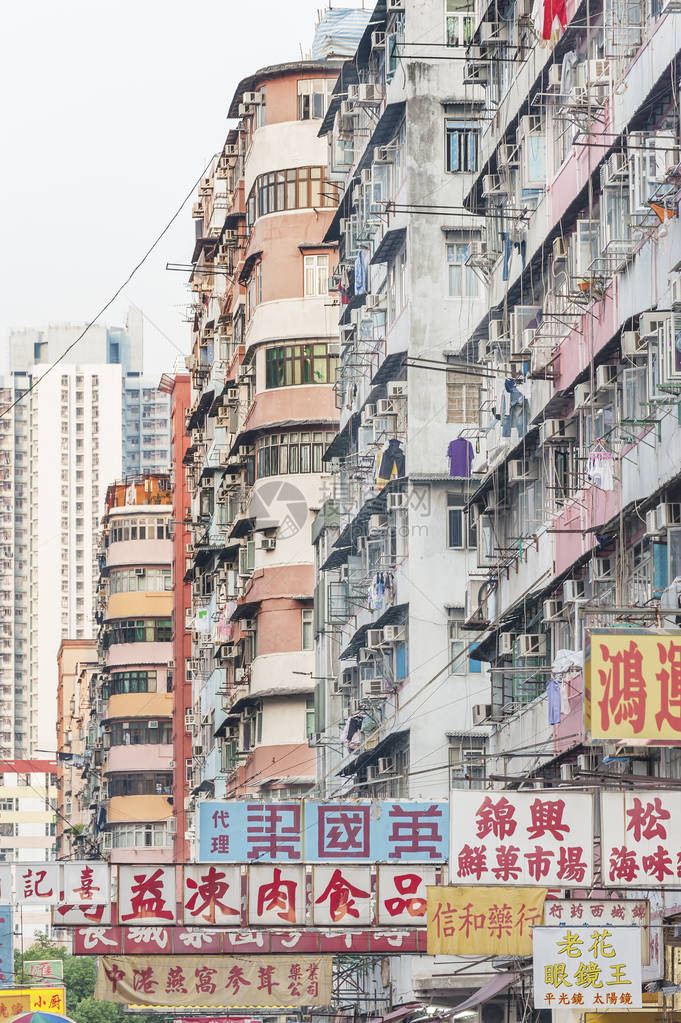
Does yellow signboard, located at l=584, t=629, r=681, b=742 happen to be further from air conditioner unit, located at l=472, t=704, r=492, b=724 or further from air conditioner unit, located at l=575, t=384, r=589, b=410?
air conditioner unit, located at l=472, t=704, r=492, b=724

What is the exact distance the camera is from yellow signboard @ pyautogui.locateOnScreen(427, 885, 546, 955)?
65.6 feet

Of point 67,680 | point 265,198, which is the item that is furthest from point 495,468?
point 67,680

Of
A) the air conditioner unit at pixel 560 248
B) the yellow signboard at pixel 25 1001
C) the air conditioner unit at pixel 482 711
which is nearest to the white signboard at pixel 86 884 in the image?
the air conditioner unit at pixel 482 711

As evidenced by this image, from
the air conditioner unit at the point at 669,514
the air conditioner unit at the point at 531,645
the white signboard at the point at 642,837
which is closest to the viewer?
the white signboard at the point at 642,837

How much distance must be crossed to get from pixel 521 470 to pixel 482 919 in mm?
9642

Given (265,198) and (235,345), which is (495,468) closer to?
(265,198)

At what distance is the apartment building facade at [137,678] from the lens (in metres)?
79.9

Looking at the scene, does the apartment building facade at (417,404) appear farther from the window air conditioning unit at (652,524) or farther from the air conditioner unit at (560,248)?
Result: the window air conditioning unit at (652,524)

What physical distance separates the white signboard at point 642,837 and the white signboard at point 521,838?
1.40 ft

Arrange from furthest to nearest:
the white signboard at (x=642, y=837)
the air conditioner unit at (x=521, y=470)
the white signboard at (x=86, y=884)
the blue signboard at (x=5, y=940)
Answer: the blue signboard at (x=5, y=940) → the air conditioner unit at (x=521, y=470) → the white signboard at (x=86, y=884) → the white signboard at (x=642, y=837)

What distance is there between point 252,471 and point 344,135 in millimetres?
11992

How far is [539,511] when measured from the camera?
1112 inches

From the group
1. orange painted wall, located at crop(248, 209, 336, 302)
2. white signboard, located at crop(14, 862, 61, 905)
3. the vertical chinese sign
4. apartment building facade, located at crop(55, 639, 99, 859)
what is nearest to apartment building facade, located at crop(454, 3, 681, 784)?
the vertical chinese sign

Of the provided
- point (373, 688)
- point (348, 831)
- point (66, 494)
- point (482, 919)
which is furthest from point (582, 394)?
point (66, 494)
